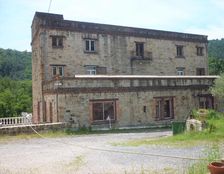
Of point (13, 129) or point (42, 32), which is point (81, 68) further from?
point (13, 129)

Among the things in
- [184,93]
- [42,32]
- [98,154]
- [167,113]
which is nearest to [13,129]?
[98,154]

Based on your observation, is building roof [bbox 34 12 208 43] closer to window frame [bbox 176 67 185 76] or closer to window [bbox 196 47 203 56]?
window [bbox 196 47 203 56]

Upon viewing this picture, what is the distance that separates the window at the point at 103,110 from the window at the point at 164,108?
3.85 m

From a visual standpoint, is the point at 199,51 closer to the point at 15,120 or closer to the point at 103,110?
the point at 103,110

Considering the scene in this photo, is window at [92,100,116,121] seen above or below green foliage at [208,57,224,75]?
below

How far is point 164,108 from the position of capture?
87.1 ft

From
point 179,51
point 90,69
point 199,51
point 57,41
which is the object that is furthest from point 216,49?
point 57,41

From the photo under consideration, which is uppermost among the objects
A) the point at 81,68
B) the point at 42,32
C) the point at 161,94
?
the point at 42,32

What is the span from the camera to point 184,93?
27297mm

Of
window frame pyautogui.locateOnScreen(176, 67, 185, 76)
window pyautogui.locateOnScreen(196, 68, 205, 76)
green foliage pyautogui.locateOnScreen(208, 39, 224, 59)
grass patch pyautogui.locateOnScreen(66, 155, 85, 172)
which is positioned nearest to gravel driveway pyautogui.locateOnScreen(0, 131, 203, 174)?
grass patch pyautogui.locateOnScreen(66, 155, 85, 172)

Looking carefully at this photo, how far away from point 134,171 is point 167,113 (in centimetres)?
1666

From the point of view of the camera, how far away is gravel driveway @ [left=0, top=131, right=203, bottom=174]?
11.0 metres

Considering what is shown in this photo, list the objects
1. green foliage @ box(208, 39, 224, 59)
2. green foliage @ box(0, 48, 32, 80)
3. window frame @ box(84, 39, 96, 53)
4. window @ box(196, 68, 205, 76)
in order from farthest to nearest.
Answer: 1. green foliage @ box(0, 48, 32, 80)
2. green foliage @ box(208, 39, 224, 59)
3. window @ box(196, 68, 205, 76)
4. window frame @ box(84, 39, 96, 53)

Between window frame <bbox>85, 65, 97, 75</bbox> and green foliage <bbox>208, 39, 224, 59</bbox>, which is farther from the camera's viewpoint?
green foliage <bbox>208, 39, 224, 59</bbox>
